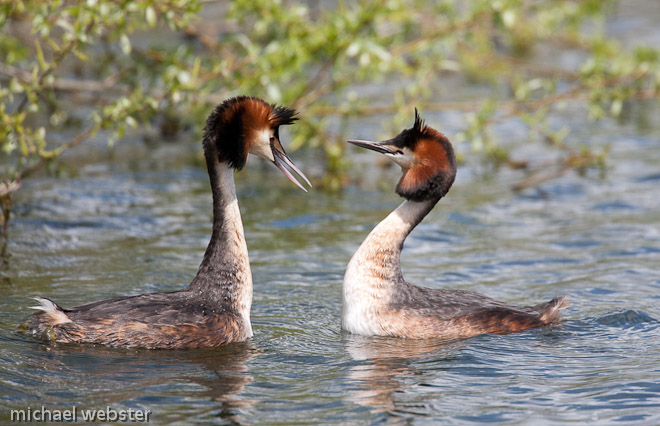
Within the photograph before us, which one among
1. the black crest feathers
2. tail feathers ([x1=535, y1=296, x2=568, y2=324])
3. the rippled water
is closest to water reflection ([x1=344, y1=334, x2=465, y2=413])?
the rippled water

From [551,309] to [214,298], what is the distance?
8.24 ft

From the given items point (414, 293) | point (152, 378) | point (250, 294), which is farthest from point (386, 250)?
point (152, 378)

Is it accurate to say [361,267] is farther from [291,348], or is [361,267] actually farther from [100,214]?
[100,214]

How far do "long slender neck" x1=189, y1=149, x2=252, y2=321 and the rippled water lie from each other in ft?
1.36

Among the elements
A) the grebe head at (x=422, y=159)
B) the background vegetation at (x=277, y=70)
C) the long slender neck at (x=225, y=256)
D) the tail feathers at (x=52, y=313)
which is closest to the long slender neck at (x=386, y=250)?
the grebe head at (x=422, y=159)

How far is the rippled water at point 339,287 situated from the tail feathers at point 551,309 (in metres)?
0.11

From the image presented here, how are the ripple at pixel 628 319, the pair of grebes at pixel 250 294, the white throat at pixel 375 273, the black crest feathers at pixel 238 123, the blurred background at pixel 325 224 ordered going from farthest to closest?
the ripple at pixel 628 319 → the white throat at pixel 375 273 → the black crest feathers at pixel 238 123 → the pair of grebes at pixel 250 294 → the blurred background at pixel 325 224

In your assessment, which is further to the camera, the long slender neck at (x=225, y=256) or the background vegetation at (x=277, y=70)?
the background vegetation at (x=277, y=70)

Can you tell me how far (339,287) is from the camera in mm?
8961

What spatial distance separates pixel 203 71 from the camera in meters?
12.3

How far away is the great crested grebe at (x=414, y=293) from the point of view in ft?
24.1

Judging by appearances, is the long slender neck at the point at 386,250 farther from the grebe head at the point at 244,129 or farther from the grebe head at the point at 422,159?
the grebe head at the point at 244,129

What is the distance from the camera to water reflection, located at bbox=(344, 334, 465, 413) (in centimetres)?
611

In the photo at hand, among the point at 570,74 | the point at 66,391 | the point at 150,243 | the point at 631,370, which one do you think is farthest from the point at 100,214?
the point at 570,74
